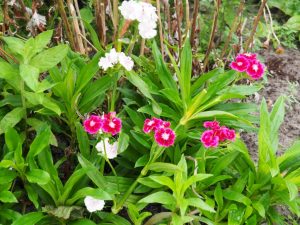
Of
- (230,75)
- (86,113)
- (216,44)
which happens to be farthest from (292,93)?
(86,113)

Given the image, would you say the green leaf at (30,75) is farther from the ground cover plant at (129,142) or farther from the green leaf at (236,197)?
the green leaf at (236,197)

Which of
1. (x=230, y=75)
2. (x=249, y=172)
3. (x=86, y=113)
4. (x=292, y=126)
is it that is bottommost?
(x=292, y=126)

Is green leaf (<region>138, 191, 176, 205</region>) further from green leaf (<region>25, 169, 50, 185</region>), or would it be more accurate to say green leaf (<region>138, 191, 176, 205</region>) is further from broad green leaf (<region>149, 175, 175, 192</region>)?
green leaf (<region>25, 169, 50, 185</region>)

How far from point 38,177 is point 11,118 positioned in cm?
33

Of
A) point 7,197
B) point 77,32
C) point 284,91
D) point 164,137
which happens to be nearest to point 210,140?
point 164,137

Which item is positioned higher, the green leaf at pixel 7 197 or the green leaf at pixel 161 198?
the green leaf at pixel 7 197

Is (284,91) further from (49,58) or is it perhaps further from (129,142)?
(49,58)

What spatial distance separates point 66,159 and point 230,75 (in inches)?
35.1

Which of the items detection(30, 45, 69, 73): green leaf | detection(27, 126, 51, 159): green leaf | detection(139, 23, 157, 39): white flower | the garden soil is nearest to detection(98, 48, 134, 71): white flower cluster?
detection(139, 23, 157, 39): white flower

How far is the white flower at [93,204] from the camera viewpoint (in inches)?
77.8

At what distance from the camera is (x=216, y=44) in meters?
3.38

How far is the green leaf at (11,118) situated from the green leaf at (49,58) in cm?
22

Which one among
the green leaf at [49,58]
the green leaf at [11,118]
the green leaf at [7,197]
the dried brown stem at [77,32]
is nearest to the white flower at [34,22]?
the dried brown stem at [77,32]

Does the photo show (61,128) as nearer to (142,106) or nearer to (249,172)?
(142,106)
